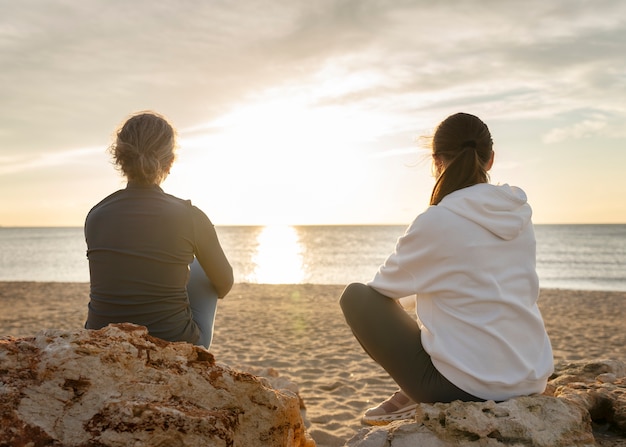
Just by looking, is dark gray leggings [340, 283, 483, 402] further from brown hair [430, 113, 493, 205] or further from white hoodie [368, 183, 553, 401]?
brown hair [430, 113, 493, 205]

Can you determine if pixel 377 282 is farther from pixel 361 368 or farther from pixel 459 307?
pixel 361 368

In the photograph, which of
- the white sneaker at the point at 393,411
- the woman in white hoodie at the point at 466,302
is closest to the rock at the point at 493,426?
the woman in white hoodie at the point at 466,302

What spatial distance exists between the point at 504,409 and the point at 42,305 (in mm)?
11143

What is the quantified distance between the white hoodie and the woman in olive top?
1.08 meters

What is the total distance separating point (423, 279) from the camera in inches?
90.6

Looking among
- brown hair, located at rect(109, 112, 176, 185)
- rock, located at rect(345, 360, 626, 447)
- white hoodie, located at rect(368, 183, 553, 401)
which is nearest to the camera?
rock, located at rect(345, 360, 626, 447)

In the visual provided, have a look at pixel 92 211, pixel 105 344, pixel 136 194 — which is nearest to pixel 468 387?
pixel 105 344

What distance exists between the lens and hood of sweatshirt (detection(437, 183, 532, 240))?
2.28 metres

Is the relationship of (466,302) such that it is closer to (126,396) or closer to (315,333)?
(126,396)

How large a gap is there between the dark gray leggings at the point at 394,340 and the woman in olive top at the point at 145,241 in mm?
835

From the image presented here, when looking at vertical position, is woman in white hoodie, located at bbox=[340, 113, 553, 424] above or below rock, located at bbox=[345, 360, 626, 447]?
above

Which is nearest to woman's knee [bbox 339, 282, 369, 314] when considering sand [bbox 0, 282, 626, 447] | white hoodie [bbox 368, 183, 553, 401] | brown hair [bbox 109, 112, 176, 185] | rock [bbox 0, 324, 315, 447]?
white hoodie [bbox 368, 183, 553, 401]

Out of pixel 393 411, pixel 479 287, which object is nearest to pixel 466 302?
pixel 479 287

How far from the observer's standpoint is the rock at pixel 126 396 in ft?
5.72
